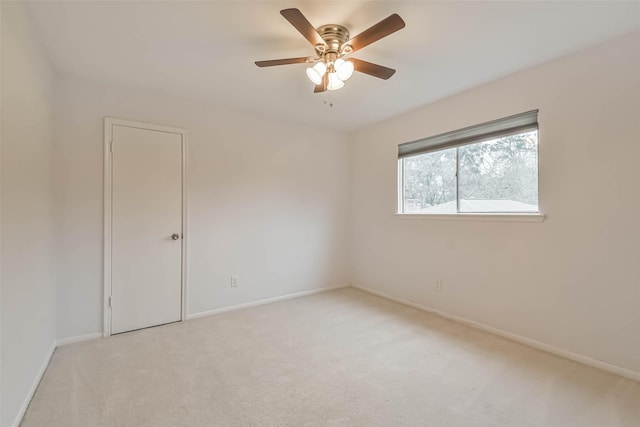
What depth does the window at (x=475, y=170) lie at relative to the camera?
8.54 feet

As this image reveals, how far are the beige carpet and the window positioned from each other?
1296mm

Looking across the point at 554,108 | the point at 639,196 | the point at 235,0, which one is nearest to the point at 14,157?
the point at 235,0

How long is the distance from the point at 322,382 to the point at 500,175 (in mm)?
2438

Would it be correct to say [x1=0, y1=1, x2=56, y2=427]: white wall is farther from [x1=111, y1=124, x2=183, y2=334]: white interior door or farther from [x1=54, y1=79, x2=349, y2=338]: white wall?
[x1=111, y1=124, x2=183, y2=334]: white interior door

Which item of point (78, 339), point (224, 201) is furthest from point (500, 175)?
point (78, 339)

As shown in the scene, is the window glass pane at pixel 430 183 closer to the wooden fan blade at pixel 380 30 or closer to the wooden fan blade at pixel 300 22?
the wooden fan blade at pixel 380 30

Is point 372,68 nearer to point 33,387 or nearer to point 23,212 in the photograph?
point 23,212

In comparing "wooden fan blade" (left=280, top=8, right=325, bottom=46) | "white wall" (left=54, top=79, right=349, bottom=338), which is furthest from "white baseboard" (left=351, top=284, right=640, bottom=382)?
"wooden fan blade" (left=280, top=8, right=325, bottom=46)

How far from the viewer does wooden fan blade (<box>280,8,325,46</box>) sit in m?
1.48

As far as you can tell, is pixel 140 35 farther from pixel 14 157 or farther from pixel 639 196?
pixel 639 196

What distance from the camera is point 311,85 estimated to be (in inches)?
111

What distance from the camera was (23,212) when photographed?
5.70 feet

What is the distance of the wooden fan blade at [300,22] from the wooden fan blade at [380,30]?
257mm

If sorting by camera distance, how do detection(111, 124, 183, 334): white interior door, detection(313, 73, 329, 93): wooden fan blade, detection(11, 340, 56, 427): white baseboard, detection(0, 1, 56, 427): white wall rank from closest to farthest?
detection(0, 1, 56, 427): white wall → detection(11, 340, 56, 427): white baseboard → detection(313, 73, 329, 93): wooden fan blade → detection(111, 124, 183, 334): white interior door
